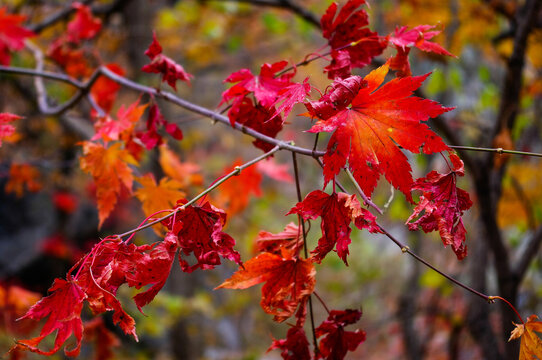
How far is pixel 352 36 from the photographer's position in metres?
1.15

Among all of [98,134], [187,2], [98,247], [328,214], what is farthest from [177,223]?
[187,2]

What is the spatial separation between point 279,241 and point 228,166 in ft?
5.13

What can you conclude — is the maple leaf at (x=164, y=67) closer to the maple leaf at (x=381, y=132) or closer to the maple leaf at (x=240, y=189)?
the maple leaf at (x=381, y=132)

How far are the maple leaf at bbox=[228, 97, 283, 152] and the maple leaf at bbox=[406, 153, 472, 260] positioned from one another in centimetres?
40

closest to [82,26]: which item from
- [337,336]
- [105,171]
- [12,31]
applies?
[12,31]

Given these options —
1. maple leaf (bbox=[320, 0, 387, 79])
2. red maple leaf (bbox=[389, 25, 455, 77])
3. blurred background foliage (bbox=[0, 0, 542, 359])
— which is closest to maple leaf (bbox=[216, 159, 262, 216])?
blurred background foliage (bbox=[0, 0, 542, 359])

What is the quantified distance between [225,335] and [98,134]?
5661mm

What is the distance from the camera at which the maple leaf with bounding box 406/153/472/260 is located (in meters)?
0.76

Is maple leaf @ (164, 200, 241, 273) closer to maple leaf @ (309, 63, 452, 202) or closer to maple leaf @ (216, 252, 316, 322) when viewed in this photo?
maple leaf @ (216, 252, 316, 322)

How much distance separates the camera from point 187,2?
4.65 meters

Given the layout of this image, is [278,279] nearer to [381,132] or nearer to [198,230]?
[198,230]

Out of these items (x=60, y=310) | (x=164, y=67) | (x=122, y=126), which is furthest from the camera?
(x=122, y=126)

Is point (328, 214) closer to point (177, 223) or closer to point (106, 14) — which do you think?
point (177, 223)

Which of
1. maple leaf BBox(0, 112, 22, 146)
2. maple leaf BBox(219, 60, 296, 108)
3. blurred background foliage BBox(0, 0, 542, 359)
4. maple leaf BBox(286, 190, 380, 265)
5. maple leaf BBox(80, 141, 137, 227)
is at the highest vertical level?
maple leaf BBox(219, 60, 296, 108)
